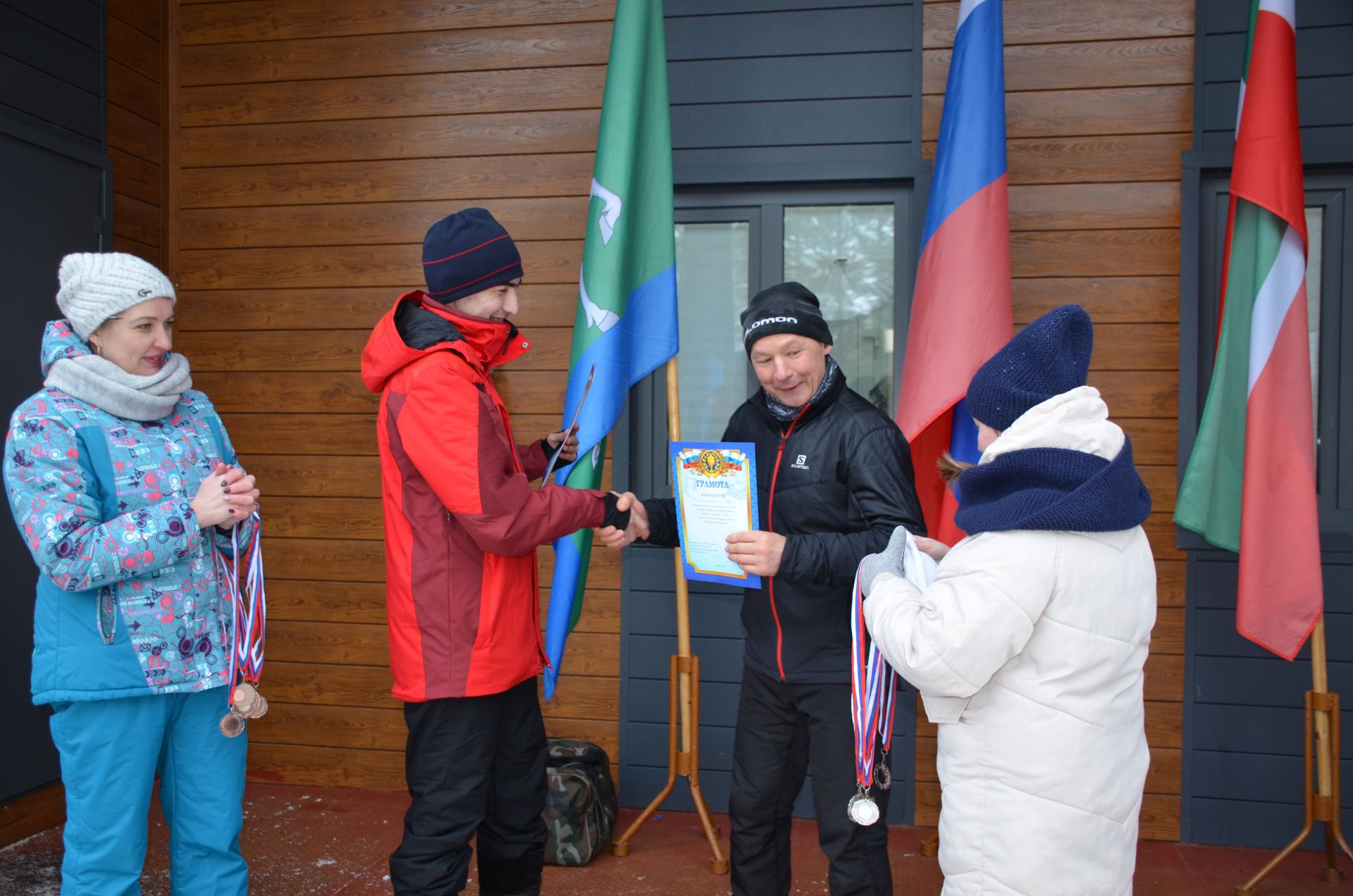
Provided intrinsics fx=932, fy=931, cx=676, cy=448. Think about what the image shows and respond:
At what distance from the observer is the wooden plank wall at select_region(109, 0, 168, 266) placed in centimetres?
324

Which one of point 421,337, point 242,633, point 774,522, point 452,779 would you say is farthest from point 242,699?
point 774,522

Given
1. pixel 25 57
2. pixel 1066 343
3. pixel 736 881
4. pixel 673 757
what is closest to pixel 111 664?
pixel 736 881

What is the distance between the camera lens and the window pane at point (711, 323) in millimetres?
3275

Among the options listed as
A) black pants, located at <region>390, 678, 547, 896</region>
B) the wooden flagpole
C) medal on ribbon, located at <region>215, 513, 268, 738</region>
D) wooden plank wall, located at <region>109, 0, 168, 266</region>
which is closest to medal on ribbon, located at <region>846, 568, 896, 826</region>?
black pants, located at <region>390, 678, 547, 896</region>

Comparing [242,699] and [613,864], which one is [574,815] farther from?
[242,699]

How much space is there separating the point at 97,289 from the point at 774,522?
146 centimetres

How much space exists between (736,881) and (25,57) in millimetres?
3177

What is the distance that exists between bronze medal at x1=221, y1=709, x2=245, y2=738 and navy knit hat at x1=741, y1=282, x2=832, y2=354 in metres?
1.33

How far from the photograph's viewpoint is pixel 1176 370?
2.96 m

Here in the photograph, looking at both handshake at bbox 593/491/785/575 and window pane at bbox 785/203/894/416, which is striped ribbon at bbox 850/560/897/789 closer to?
handshake at bbox 593/491/785/575

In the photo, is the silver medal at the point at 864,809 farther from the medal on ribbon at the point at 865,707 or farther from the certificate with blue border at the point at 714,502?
the certificate with blue border at the point at 714,502

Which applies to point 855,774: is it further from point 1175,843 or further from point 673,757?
point 1175,843

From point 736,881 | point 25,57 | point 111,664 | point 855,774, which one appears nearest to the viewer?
point 111,664

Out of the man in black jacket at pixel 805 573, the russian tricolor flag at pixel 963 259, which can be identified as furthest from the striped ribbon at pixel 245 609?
the russian tricolor flag at pixel 963 259
